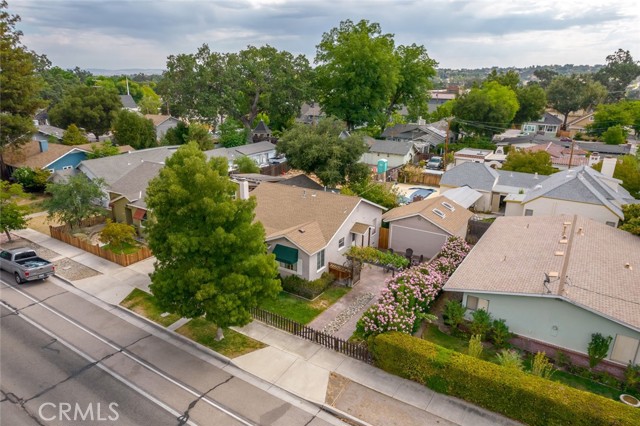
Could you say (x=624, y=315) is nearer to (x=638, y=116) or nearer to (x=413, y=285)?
(x=413, y=285)

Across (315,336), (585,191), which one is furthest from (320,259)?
(585,191)

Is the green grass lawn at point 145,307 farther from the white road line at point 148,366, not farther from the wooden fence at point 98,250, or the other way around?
the wooden fence at point 98,250

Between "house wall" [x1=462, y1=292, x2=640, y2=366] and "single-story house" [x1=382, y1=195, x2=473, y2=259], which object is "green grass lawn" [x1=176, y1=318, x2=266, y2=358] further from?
"single-story house" [x1=382, y1=195, x2=473, y2=259]

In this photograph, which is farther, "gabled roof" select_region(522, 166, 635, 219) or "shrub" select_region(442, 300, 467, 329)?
"gabled roof" select_region(522, 166, 635, 219)

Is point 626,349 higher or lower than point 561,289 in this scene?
lower

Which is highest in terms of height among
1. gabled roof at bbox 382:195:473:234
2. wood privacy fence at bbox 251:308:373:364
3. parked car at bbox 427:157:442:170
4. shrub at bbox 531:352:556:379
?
gabled roof at bbox 382:195:473:234

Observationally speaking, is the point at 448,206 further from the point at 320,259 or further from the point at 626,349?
the point at 626,349

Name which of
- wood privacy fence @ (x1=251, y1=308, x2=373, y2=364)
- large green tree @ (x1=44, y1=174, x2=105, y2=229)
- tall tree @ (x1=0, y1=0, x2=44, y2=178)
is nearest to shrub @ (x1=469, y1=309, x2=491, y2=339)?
wood privacy fence @ (x1=251, y1=308, x2=373, y2=364)

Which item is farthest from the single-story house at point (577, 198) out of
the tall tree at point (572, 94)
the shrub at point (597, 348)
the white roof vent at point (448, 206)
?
the tall tree at point (572, 94)
